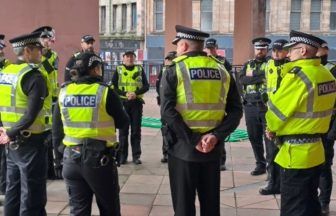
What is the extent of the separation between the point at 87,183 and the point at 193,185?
3.13 feet

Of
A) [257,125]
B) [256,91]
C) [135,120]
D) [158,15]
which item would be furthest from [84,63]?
[158,15]

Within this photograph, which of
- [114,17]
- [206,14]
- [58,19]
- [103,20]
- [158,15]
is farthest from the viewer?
[103,20]

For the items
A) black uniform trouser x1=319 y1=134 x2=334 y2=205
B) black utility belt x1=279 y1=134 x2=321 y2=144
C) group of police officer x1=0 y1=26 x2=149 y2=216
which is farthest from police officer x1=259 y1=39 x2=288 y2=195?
group of police officer x1=0 y1=26 x2=149 y2=216

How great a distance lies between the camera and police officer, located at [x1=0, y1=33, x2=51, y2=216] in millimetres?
5152

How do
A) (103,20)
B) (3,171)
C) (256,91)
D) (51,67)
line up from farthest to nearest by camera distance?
(103,20) → (256,91) → (51,67) → (3,171)

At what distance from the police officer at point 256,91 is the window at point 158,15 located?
1427 inches

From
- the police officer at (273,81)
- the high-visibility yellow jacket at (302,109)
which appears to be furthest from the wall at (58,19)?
the high-visibility yellow jacket at (302,109)

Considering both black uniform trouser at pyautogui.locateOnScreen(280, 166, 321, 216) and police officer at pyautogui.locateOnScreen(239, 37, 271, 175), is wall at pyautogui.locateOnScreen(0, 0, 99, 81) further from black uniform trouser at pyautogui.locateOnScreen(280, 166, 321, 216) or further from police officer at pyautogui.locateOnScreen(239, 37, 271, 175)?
black uniform trouser at pyautogui.locateOnScreen(280, 166, 321, 216)

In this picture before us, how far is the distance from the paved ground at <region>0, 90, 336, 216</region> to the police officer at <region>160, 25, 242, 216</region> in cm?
171

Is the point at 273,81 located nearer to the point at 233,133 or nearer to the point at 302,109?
the point at 302,109

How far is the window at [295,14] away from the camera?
131 ft

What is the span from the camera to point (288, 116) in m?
4.81

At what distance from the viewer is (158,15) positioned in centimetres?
4456

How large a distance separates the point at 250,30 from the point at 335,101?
15.4 meters
